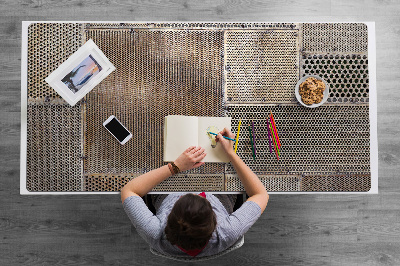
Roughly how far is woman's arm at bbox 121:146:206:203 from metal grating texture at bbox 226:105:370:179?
0.17 m

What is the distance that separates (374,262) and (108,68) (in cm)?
203

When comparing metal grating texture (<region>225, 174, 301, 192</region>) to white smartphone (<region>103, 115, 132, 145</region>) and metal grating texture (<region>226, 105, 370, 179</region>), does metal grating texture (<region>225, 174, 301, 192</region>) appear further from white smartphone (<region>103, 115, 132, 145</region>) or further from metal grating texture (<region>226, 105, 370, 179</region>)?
white smartphone (<region>103, 115, 132, 145</region>)

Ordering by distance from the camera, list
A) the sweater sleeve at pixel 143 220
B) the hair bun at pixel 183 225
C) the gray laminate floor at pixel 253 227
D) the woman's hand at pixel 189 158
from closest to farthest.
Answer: the hair bun at pixel 183 225, the sweater sleeve at pixel 143 220, the woman's hand at pixel 189 158, the gray laminate floor at pixel 253 227

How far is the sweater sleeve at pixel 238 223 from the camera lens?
115cm

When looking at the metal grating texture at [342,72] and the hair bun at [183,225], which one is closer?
the hair bun at [183,225]

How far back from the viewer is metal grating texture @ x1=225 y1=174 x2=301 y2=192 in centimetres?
130

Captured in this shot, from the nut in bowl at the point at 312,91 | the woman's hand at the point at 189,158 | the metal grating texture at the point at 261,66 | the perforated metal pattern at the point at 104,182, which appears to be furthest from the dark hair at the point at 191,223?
the nut in bowl at the point at 312,91

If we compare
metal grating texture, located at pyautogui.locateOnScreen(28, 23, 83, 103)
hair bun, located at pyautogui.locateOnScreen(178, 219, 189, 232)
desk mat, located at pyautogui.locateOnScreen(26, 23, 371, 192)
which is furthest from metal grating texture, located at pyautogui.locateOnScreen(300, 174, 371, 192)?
metal grating texture, located at pyautogui.locateOnScreen(28, 23, 83, 103)

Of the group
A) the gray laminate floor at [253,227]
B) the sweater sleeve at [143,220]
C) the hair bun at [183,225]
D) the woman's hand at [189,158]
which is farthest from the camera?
the gray laminate floor at [253,227]

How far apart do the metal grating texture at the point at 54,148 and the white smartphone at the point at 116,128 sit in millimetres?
125

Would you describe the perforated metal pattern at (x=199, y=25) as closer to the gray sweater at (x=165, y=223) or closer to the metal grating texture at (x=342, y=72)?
the metal grating texture at (x=342, y=72)

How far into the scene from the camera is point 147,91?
51.1 inches

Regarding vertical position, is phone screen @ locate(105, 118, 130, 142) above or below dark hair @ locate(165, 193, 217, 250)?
above

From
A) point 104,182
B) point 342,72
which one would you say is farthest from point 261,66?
point 104,182
